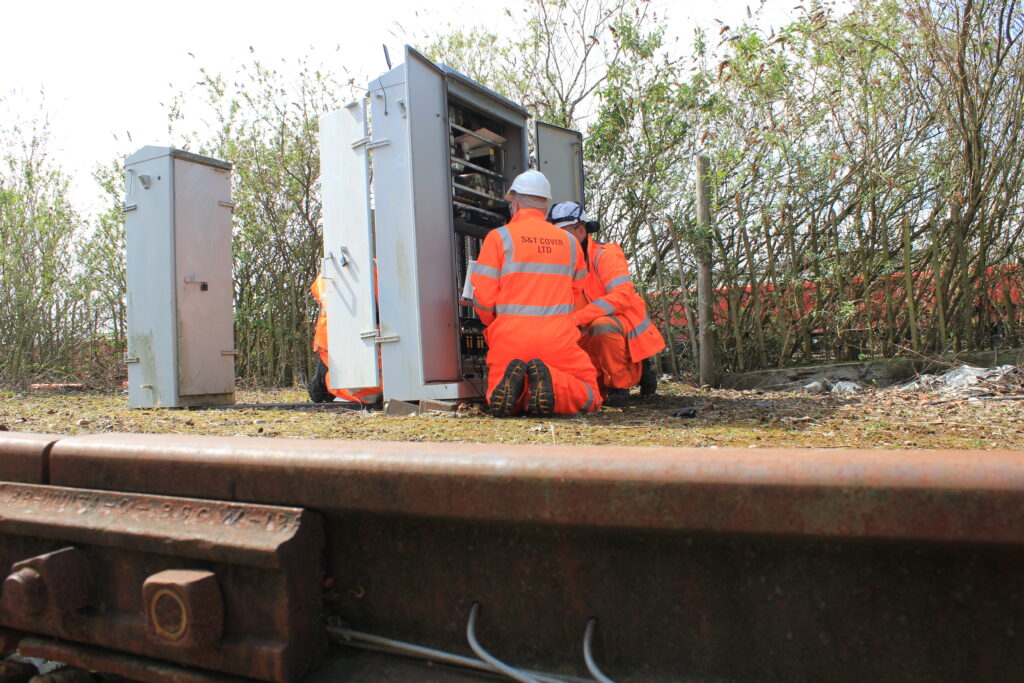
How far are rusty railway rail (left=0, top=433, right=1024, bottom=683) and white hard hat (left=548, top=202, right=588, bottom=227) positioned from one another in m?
4.26

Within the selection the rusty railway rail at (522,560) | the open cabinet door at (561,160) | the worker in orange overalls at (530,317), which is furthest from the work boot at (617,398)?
the rusty railway rail at (522,560)

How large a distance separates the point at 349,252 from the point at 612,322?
7.17 feet

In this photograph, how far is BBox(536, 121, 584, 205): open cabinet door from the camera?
6680 millimetres

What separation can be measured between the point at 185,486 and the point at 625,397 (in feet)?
14.4

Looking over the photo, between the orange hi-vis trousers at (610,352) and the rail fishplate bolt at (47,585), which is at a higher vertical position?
the orange hi-vis trousers at (610,352)

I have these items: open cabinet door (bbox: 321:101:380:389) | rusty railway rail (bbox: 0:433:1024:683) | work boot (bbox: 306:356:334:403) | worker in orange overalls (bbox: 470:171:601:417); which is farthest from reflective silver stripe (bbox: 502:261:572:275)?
rusty railway rail (bbox: 0:433:1024:683)

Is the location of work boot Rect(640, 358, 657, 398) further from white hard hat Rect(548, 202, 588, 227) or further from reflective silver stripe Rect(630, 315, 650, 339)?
white hard hat Rect(548, 202, 588, 227)

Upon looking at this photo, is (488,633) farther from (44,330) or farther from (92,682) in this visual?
(44,330)

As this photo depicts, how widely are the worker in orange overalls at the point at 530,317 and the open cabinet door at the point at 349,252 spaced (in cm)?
102

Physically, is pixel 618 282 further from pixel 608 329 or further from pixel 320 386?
pixel 320 386

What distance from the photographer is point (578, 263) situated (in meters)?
5.45

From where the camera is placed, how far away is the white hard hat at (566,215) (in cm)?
576

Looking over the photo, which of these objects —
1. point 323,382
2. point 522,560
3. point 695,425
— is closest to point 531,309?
point 695,425

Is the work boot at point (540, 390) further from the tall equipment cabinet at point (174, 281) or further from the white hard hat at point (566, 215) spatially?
the tall equipment cabinet at point (174, 281)
